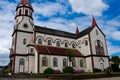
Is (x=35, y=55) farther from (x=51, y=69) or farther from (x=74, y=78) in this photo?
(x=74, y=78)

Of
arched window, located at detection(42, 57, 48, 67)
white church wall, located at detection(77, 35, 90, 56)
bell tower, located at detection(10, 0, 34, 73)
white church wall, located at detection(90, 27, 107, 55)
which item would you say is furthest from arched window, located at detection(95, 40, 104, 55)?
bell tower, located at detection(10, 0, 34, 73)

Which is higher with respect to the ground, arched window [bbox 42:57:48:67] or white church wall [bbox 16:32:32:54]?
white church wall [bbox 16:32:32:54]

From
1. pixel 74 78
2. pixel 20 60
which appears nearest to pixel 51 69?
pixel 20 60

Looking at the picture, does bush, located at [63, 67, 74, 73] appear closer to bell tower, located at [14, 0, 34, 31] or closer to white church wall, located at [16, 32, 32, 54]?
white church wall, located at [16, 32, 32, 54]

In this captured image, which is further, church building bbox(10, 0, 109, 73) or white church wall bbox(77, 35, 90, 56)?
white church wall bbox(77, 35, 90, 56)

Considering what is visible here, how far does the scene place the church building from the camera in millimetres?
34844

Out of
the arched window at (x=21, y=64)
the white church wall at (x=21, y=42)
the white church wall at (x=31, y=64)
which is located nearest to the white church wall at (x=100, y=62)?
the white church wall at (x=31, y=64)

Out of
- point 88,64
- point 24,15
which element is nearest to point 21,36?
point 24,15

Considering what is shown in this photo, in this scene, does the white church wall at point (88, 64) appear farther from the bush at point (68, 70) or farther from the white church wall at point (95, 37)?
the bush at point (68, 70)

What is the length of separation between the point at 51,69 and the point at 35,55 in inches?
217

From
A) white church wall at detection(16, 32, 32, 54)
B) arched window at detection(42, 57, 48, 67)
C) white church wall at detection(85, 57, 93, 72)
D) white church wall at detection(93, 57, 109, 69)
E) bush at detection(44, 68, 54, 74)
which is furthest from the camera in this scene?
white church wall at detection(93, 57, 109, 69)

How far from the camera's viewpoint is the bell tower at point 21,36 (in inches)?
1378

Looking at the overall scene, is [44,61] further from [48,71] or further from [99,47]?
[99,47]

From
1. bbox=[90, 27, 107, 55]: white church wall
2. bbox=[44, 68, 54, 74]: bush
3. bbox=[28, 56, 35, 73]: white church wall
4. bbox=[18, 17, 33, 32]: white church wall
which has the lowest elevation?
bbox=[44, 68, 54, 74]: bush
